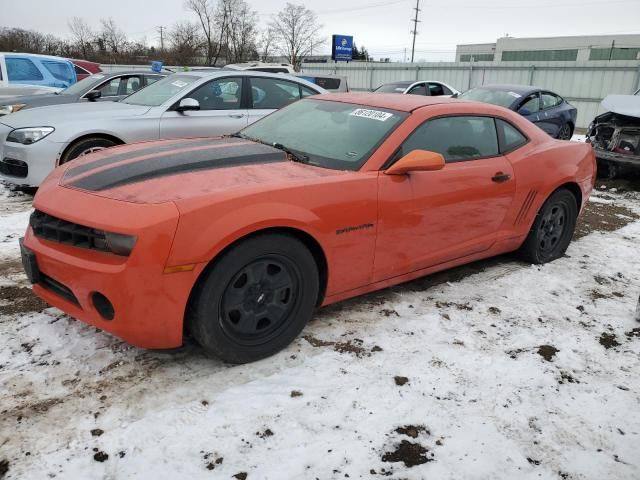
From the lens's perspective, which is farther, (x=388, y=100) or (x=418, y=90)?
(x=418, y=90)

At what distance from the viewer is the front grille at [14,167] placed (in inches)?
218

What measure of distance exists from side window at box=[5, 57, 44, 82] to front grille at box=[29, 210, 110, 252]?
1064 centimetres

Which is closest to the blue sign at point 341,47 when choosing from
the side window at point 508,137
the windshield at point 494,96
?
the windshield at point 494,96

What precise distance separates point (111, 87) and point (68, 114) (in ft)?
11.0

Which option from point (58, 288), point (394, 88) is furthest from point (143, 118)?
point (394, 88)

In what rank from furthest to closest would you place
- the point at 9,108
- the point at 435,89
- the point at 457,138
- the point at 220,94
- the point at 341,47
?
the point at 341,47 → the point at 435,89 → the point at 9,108 → the point at 220,94 → the point at 457,138

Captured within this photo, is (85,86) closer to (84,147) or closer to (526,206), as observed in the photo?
(84,147)

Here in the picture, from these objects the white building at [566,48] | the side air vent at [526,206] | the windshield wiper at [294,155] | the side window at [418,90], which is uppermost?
the white building at [566,48]

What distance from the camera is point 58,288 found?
2.61 meters

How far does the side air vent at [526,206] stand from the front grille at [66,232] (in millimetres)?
3106

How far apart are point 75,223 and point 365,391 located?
1659 mm

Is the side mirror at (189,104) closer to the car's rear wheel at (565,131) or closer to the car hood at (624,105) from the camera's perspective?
the car hood at (624,105)

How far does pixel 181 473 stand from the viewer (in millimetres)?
1987

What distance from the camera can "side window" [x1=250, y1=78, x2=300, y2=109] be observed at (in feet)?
21.9
